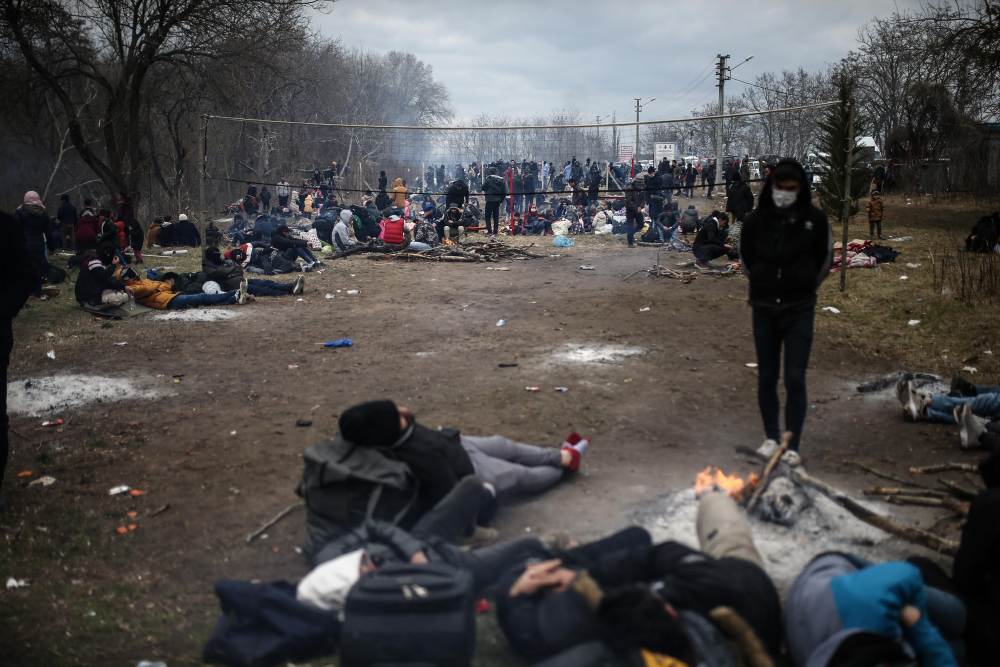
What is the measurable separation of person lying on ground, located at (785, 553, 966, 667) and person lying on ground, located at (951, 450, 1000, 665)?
8 cm

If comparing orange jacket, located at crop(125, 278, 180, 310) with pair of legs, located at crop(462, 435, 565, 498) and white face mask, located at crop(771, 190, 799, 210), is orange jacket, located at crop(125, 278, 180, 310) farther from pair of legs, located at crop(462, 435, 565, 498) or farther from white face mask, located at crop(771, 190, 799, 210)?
white face mask, located at crop(771, 190, 799, 210)

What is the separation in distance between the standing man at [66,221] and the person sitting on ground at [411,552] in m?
17.4

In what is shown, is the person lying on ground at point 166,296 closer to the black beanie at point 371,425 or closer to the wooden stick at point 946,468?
the black beanie at point 371,425

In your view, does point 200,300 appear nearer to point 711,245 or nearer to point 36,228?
point 36,228

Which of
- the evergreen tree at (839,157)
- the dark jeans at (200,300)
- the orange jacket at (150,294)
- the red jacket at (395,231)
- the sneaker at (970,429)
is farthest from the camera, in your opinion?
the red jacket at (395,231)

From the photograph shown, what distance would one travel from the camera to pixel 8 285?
13.6 feet

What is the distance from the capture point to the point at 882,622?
7.38 ft

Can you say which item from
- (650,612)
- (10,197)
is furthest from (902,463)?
(10,197)

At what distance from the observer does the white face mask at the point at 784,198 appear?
3973 mm

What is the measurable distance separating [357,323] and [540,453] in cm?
558

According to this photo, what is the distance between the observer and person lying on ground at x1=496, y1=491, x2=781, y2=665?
2184 millimetres

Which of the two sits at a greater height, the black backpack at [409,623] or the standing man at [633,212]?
the standing man at [633,212]

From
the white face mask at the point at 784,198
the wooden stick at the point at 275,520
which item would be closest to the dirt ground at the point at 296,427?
the wooden stick at the point at 275,520

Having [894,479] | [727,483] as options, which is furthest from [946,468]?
[727,483]
